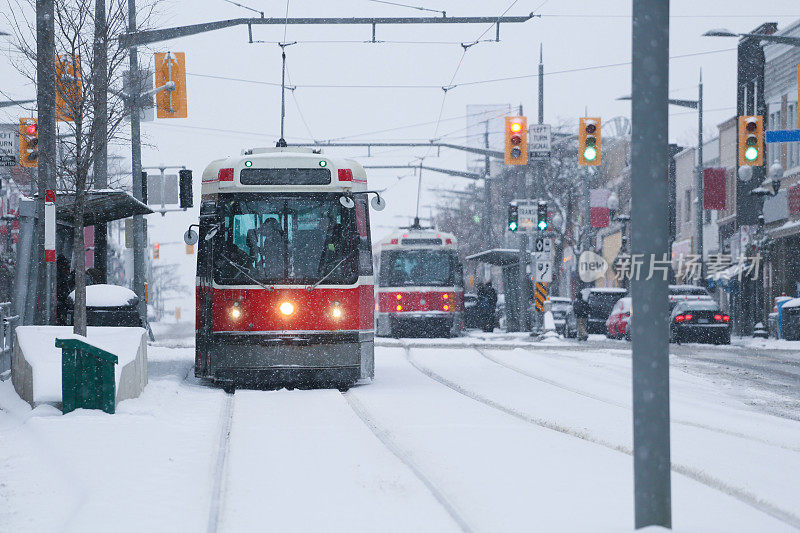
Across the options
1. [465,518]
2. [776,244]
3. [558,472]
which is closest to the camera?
[465,518]

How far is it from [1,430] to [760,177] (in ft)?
139

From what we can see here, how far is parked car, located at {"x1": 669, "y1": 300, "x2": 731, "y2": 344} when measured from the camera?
3472 centimetres

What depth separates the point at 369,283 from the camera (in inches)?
674

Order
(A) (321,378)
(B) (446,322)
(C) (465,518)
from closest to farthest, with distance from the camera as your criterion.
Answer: (C) (465,518) → (A) (321,378) → (B) (446,322)

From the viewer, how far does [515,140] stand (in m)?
30.3

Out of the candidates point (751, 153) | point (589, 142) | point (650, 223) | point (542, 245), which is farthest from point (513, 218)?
point (650, 223)

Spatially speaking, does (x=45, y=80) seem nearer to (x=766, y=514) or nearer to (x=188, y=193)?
(x=188, y=193)

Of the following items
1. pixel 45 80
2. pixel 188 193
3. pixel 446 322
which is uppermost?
pixel 45 80

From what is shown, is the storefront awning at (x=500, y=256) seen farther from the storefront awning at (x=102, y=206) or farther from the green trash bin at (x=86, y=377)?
the green trash bin at (x=86, y=377)

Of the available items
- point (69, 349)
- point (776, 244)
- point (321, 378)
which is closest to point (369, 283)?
point (321, 378)

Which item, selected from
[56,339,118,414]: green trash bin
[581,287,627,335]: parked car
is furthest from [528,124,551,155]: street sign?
[56,339,118,414]: green trash bin

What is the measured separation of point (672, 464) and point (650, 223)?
3897 mm

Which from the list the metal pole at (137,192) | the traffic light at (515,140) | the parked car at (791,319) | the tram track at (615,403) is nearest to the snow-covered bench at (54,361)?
the tram track at (615,403)

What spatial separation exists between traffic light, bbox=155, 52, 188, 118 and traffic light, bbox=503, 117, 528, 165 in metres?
8.29
